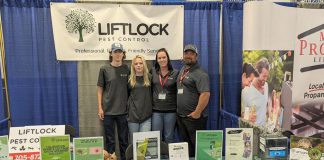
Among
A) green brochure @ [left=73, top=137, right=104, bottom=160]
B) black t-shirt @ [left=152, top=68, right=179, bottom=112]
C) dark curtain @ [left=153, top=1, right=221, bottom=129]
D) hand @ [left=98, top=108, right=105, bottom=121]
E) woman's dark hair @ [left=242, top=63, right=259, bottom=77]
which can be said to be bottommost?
hand @ [left=98, top=108, right=105, bottom=121]

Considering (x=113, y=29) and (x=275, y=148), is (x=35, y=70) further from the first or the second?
(x=275, y=148)

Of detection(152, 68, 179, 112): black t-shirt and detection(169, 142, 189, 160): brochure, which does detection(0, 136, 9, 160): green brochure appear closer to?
detection(169, 142, 189, 160): brochure

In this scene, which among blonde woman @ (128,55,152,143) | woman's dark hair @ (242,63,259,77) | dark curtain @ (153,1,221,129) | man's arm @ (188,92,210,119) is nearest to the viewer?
woman's dark hair @ (242,63,259,77)

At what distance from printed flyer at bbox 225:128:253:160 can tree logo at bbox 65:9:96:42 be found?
2.01m

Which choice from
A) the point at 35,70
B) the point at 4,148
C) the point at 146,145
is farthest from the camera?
the point at 35,70

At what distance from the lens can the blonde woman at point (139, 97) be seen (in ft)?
9.41

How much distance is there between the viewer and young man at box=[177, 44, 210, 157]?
2.77m

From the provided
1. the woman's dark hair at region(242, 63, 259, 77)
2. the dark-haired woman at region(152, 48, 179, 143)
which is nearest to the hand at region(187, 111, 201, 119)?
the dark-haired woman at region(152, 48, 179, 143)

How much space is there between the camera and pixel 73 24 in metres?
3.04

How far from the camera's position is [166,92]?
9.43ft

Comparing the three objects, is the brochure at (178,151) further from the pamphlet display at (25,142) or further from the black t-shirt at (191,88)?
the black t-shirt at (191,88)

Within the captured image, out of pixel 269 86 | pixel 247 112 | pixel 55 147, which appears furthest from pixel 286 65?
pixel 55 147

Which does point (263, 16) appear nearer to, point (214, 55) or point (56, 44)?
point (214, 55)

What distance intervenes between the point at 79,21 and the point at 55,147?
177cm
